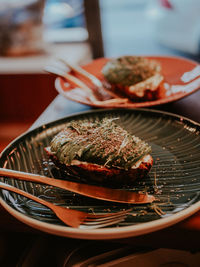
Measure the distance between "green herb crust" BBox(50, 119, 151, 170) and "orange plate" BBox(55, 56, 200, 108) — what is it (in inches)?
10.4

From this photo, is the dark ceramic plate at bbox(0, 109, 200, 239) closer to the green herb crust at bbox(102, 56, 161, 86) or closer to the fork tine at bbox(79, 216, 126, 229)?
the fork tine at bbox(79, 216, 126, 229)

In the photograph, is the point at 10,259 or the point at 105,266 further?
the point at 10,259

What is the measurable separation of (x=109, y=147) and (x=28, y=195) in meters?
0.19

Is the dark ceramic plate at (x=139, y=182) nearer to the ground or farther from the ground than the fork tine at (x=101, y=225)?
farther from the ground

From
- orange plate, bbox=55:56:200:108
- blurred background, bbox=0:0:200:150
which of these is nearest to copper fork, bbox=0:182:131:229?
orange plate, bbox=55:56:200:108

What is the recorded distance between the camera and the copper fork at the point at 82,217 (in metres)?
0.51

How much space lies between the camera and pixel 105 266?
0.69m

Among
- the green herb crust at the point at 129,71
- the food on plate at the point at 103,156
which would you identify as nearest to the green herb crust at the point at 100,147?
the food on plate at the point at 103,156

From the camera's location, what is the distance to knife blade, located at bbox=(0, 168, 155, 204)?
563 mm

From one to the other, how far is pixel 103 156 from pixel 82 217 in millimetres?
141

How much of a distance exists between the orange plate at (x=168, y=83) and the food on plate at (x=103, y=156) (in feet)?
0.95

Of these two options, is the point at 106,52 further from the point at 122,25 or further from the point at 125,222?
the point at 125,222

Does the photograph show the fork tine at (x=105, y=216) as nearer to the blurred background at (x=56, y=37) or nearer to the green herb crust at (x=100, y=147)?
the green herb crust at (x=100, y=147)

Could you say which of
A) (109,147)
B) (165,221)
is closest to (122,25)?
(109,147)
